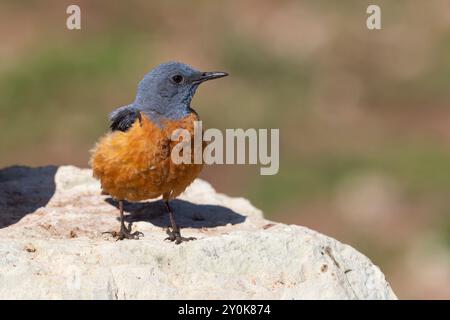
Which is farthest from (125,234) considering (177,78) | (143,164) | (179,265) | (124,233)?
(177,78)

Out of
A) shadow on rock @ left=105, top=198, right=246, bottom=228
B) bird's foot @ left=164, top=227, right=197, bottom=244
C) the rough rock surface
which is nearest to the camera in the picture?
the rough rock surface

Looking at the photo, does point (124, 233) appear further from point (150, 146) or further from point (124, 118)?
point (124, 118)

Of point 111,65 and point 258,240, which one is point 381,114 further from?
point 258,240

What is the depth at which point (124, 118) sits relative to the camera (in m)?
8.55

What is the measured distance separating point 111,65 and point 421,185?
769 cm

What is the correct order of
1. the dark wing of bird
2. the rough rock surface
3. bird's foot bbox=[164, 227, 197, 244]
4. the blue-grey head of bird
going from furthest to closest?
the blue-grey head of bird → the dark wing of bird → bird's foot bbox=[164, 227, 197, 244] → the rough rock surface

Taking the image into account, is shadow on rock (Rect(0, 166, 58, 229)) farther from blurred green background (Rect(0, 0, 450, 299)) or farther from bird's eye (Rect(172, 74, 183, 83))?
blurred green background (Rect(0, 0, 450, 299))

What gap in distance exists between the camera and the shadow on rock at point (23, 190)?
914cm

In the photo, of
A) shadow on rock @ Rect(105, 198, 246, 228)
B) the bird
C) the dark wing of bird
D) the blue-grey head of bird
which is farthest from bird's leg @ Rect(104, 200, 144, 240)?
the blue-grey head of bird

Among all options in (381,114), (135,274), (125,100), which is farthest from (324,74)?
(135,274)

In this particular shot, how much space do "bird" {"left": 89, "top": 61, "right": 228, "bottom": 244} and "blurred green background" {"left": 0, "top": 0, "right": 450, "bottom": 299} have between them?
619 cm

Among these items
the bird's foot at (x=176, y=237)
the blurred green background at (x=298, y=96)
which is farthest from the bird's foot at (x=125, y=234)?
the blurred green background at (x=298, y=96)

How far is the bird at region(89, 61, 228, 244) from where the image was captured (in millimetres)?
8266

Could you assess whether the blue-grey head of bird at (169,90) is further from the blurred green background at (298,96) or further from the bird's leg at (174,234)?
the blurred green background at (298,96)
